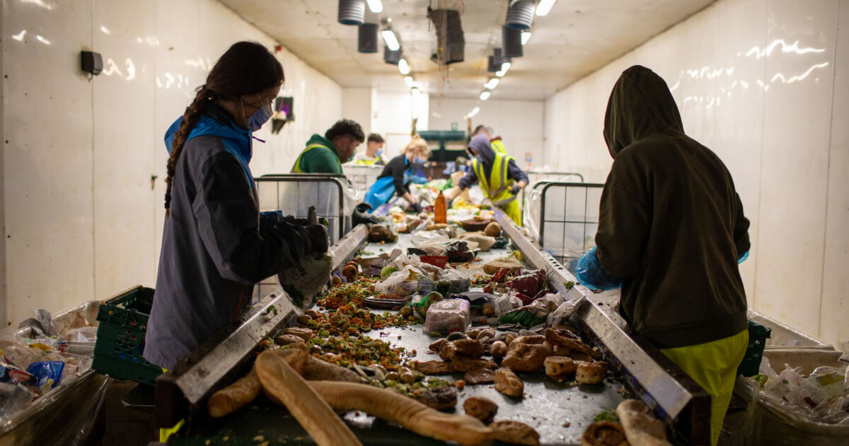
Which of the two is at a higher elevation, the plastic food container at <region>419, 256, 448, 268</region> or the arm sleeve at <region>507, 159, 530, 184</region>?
the arm sleeve at <region>507, 159, 530, 184</region>

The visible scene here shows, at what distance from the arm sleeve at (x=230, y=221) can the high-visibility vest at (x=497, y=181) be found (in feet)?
19.1

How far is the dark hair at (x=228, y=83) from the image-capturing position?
1950 millimetres

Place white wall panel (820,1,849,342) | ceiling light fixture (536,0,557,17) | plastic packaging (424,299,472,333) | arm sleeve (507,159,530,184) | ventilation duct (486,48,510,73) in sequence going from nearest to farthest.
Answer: plastic packaging (424,299,472,333) < white wall panel (820,1,849,342) < ceiling light fixture (536,0,557,17) < arm sleeve (507,159,530,184) < ventilation duct (486,48,510,73)

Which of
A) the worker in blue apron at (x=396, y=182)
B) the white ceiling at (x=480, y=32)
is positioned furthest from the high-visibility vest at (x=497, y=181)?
the white ceiling at (x=480, y=32)

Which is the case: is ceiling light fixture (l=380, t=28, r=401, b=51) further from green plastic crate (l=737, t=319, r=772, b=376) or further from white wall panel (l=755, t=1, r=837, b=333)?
green plastic crate (l=737, t=319, r=772, b=376)

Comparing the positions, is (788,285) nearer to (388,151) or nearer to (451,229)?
(451,229)

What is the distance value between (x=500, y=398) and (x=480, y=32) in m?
8.56

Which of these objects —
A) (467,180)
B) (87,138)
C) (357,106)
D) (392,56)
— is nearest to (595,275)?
(87,138)

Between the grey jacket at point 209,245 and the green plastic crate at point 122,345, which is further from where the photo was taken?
the green plastic crate at point 122,345

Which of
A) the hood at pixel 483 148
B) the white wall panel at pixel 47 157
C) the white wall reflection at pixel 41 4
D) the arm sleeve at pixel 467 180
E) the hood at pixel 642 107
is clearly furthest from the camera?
the arm sleeve at pixel 467 180

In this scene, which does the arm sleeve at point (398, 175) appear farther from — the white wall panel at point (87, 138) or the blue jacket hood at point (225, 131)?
the blue jacket hood at point (225, 131)

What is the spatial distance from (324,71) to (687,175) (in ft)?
42.6

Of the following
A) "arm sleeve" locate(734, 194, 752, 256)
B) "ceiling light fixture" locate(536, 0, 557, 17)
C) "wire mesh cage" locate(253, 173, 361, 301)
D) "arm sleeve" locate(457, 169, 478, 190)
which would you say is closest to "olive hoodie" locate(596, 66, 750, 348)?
"arm sleeve" locate(734, 194, 752, 256)

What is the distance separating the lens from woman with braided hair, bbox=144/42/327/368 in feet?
5.82
